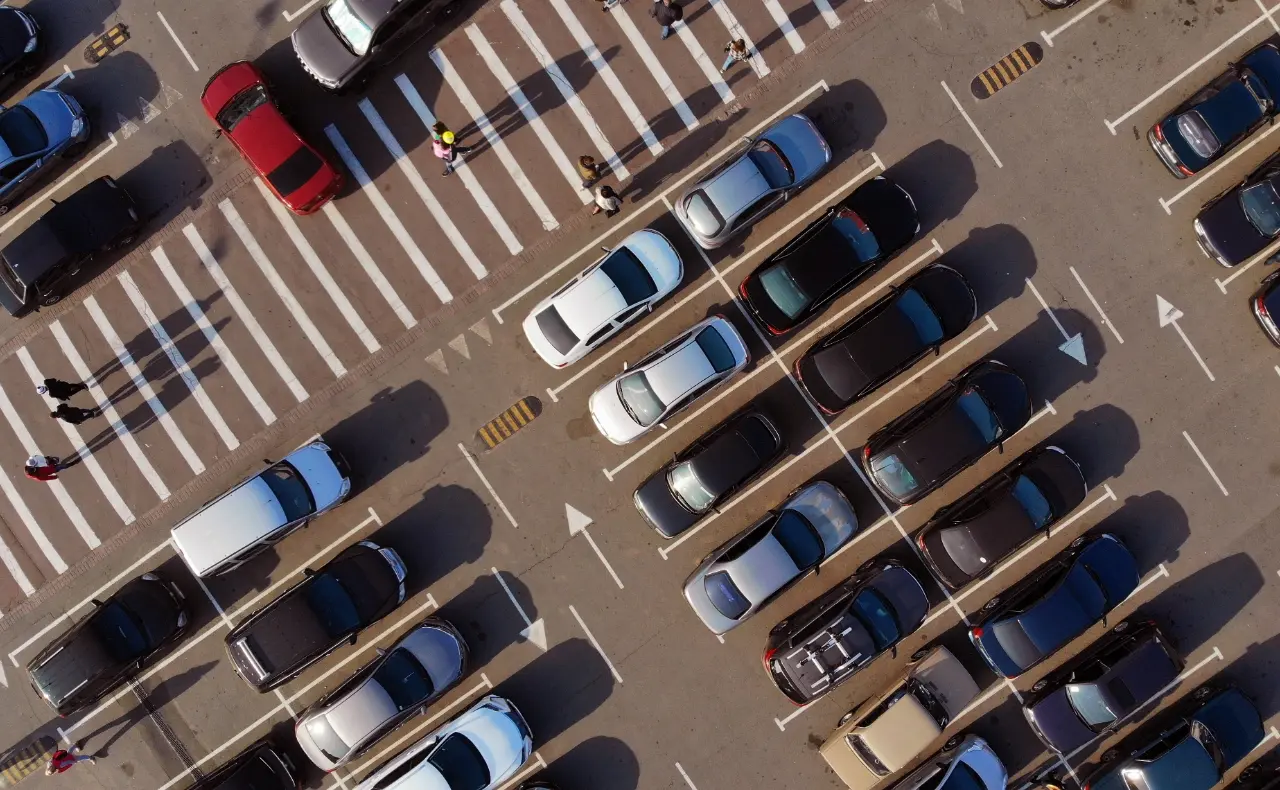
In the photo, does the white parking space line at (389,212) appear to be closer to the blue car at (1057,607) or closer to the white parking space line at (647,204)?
the white parking space line at (647,204)

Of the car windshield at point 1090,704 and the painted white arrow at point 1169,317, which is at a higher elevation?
the painted white arrow at point 1169,317

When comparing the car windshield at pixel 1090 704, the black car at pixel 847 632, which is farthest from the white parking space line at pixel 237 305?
the car windshield at pixel 1090 704

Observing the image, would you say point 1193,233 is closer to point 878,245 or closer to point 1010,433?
point 1010,433

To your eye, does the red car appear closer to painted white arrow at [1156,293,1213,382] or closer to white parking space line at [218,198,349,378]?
white parking space line at [218,198,349,378]

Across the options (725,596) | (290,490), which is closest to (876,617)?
(725,596)

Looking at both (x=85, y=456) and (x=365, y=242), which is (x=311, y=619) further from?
(x=365, y=242)
